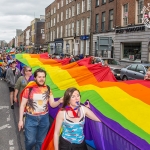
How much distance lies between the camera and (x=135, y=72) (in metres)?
15.4

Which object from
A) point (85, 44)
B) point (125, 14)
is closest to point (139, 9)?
point (125, 14)

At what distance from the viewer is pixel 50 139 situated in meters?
4.05

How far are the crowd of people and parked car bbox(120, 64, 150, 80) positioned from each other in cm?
927

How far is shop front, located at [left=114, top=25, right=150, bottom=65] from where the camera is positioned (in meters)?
23.8

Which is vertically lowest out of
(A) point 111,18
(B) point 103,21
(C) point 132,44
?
(C) point 132,44

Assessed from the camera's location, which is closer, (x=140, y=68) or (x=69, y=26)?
(x=140, y=68)

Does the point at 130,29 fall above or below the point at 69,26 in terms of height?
below

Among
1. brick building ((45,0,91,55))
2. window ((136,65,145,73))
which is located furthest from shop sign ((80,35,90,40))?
window ((136,65,145,73))

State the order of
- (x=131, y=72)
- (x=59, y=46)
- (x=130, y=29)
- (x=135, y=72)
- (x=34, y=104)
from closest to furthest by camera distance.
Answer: (x=34, y=104)
(x=135, y=72)
(x=131, y=72)
(x=130, y=29)
(x=59, y=46)

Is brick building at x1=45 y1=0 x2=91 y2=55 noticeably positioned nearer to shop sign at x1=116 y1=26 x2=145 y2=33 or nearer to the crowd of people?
shop sign at x1=116 y1=26 x2=145 y2=33

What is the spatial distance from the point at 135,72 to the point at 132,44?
38.4ft

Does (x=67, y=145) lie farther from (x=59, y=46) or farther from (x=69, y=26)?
(x=59, y=46)

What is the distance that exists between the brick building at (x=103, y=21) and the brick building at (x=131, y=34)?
1161 millimetres

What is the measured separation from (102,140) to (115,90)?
131 centimetres
